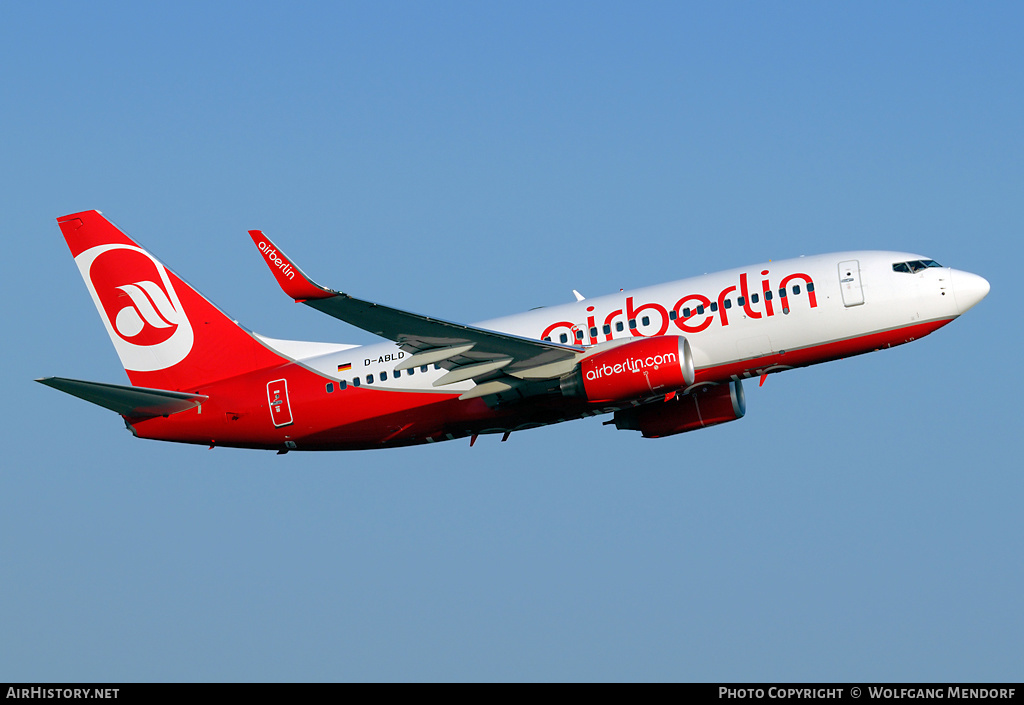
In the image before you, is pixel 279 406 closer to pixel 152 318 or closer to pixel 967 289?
pixel 152 318

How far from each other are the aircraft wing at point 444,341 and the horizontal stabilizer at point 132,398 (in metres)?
7.82

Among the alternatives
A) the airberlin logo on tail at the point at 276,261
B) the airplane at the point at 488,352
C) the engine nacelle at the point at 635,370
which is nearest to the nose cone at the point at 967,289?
the airplane at the point at 488,352

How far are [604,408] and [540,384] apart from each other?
2.15m

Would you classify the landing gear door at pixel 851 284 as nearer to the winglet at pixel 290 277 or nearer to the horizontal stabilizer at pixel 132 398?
the winglet at pixel 290 277

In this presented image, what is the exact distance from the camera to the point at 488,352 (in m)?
38.4

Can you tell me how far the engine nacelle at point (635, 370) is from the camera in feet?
121

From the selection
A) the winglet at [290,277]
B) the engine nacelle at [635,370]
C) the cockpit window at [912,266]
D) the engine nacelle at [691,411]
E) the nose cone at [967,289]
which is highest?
the winglet at [290,277]

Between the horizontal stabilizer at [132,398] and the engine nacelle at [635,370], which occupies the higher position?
the horizontal stabilizer at [132,398]

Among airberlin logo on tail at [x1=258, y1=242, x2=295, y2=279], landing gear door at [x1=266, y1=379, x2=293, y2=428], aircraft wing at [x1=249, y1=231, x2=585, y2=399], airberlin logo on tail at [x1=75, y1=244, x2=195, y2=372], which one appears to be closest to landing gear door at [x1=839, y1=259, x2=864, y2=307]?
aircraft wing at [x1=249, y1=231, x2=585, y2=399]

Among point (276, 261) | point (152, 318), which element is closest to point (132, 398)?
point (152, 318)

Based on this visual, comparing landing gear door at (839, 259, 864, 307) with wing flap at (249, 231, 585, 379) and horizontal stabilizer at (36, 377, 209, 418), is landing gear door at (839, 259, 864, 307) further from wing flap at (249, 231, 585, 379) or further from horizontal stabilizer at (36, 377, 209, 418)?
horizontal stabilizer at (36, 377, 209, 418)

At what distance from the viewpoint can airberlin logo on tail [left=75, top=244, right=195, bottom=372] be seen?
43.8 m

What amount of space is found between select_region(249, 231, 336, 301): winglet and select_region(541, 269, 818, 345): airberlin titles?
9.45 metres

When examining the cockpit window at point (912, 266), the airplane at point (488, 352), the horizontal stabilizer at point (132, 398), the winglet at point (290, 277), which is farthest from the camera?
the horizontal stabilizer at point (132, 398)
